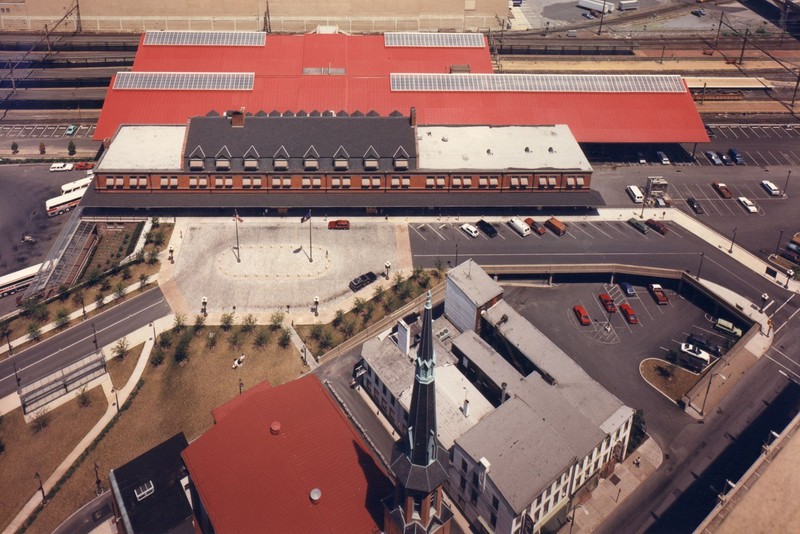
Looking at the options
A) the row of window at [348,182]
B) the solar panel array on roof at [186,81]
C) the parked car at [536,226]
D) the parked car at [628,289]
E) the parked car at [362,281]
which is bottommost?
the parked car at [628,289]

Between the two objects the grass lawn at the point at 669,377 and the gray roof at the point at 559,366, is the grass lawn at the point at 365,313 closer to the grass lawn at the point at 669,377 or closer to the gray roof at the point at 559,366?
the gray roof at the point at 559,366

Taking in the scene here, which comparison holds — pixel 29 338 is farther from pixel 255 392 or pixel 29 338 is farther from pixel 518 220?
pixel 518 220

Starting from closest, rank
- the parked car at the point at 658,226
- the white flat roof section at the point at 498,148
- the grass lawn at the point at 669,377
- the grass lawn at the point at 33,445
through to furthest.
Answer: the grass lawn at the point at 33,445 → the grass lawn at the point at 669,377 → the parked car at the point at 658,226 → the white flat roof section at the point at 498,148

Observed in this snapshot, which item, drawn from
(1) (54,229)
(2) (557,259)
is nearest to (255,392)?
(2) (557,259)

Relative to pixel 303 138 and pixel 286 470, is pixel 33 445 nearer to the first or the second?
pixel 286 470

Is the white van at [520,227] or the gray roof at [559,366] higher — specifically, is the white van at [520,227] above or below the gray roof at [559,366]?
below

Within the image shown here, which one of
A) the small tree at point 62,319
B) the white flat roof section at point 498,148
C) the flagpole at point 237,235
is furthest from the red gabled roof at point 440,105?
the small tree at point 62,319
